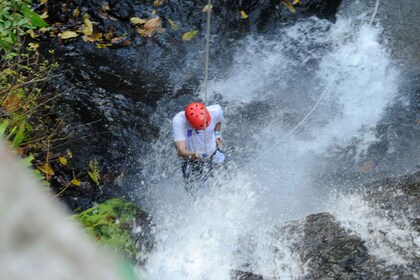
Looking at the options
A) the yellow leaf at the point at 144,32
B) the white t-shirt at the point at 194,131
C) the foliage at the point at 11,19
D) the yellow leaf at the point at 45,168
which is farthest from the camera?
the yellow leaf at the point at 144,32

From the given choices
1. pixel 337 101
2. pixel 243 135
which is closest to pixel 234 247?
pixel 243 135

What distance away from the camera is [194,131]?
540cm

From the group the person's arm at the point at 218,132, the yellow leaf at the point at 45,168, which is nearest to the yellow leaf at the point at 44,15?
the yellow leaf at the point at 45,168

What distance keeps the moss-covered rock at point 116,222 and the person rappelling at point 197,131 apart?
37.6 inches

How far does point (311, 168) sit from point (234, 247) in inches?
74.7

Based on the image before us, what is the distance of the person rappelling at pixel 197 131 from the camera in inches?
205

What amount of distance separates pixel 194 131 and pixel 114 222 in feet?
4.52

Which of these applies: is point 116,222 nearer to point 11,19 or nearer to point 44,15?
point 11,19

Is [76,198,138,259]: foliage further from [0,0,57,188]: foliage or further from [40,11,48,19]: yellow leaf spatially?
[40,11,48,19]: yellow leaf

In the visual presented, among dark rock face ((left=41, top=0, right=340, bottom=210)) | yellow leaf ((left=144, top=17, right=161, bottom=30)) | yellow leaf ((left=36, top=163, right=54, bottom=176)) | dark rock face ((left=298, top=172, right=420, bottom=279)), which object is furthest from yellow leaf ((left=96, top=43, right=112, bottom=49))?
dark rock face ((left=298, top=172, right=420, bottom=279))

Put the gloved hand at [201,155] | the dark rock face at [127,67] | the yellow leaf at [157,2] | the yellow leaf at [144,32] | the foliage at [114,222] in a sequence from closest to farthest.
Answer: the foliage at [114,222] < the gloved hand at [201,155] < the dark rock face at [127,67] < the yellow leaf at [144,32] < the yellow leaf at [157,2]

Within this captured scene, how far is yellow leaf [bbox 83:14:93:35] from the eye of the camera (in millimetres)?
7699

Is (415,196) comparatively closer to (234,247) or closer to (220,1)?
(234,247)

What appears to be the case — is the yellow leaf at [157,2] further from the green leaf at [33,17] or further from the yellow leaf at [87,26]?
the green leaf at [33,17]
